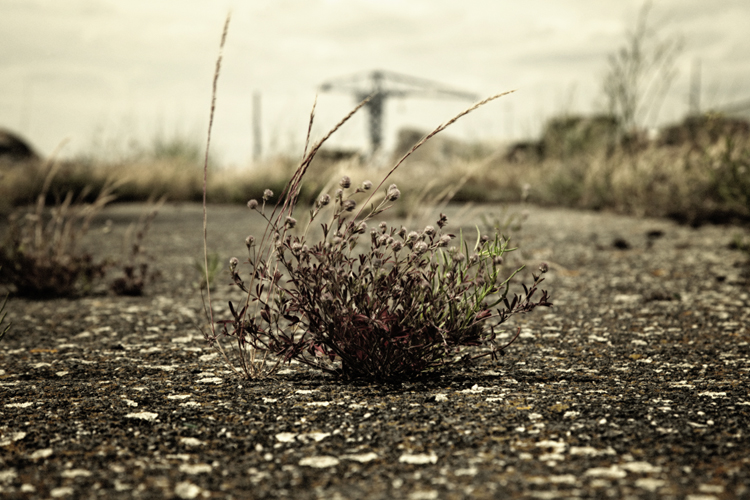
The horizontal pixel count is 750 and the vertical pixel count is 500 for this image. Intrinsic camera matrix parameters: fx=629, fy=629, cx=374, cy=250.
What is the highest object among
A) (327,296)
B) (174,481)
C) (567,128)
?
(567,128)

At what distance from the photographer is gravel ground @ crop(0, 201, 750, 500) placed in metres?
1.44

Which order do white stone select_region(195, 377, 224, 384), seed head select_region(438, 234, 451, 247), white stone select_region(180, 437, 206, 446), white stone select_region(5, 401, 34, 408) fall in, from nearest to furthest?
1. white stone select_region(180, 437, 206, 446)
2. seed head select_region(438, 234, 451, 247)
3. white stone select_region(5, 401, 34, 408)
4. white stone select_region(195, 377, 224, 384)

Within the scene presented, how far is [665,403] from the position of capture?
6.20 feet

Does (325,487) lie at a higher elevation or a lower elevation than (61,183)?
lower

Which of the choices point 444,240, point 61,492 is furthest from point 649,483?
point 61,492

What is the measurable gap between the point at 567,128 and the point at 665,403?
Answer: 10.0m

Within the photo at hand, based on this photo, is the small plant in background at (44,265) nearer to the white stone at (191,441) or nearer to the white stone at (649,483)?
the white stone at (191,441)

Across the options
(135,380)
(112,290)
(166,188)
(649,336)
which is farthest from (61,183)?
(649,336)

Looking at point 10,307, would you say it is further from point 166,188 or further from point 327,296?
point 166,188

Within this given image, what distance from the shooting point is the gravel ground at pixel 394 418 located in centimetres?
144

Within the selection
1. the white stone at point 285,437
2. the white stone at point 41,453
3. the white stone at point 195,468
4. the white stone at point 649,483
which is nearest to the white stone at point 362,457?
the white stone at point 285,437

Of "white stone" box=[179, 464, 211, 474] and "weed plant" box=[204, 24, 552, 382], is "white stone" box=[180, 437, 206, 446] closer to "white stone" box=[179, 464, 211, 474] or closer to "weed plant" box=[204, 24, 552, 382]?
"white stone" box=[179, 464, 211, 474]

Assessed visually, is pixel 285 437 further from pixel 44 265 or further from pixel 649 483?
pixel 44 265

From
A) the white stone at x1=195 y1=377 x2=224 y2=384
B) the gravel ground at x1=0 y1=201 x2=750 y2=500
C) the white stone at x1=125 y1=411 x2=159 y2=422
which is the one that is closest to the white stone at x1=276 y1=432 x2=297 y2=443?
the gravel ground at x1=0 y1=201 x2=750 y2=500
